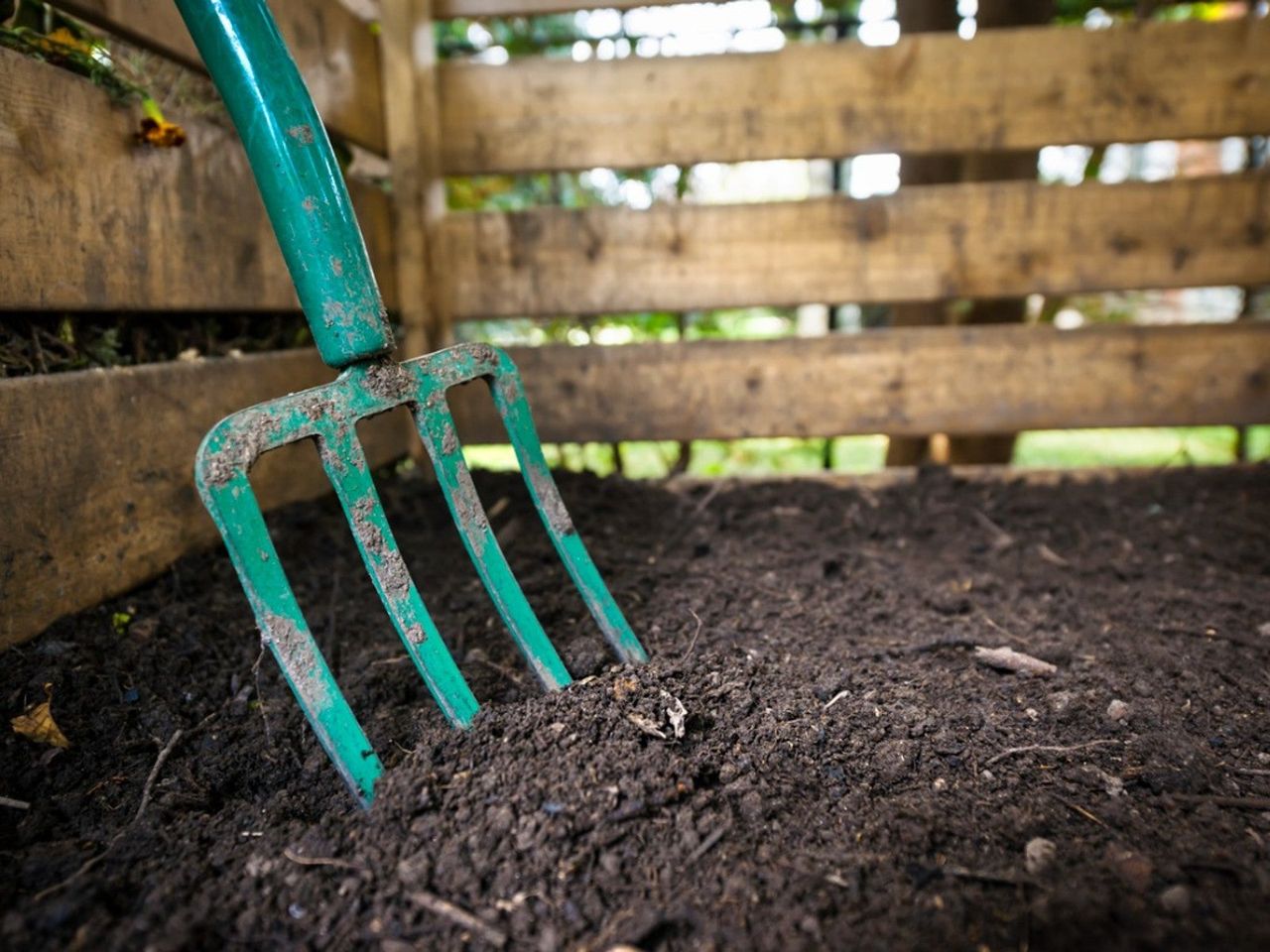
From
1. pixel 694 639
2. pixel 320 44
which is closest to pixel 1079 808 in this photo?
pixel 694 639

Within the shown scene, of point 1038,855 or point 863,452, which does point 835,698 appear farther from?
point 863,452

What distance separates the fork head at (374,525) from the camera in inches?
42.1

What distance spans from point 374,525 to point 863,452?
3.42 m

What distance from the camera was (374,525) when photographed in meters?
1.22

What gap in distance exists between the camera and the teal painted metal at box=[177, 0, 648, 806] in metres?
1.07

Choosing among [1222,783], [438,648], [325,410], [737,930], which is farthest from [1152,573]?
[325,410]

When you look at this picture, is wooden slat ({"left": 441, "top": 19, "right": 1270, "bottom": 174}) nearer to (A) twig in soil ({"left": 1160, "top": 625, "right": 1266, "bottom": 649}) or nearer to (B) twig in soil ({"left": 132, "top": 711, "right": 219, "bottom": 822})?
(A) twig in soil ({"left": 1160, "top": 625, "right": 1266, "bottom": 649})

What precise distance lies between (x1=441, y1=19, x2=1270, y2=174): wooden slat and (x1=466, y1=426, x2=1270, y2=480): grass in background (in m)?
1.44

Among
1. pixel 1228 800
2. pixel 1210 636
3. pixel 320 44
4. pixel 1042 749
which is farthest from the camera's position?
pixel 320 44

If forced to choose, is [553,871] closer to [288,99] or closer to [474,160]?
[288,99]

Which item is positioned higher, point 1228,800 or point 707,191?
point 707,191

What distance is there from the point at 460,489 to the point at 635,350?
108 cm

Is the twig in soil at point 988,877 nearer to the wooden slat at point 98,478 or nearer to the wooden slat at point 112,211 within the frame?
the wooden slat at point 98,478

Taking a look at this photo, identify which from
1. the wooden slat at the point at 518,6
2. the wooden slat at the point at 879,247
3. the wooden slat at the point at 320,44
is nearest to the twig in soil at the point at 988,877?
the wooden slat at the point at 879,247
